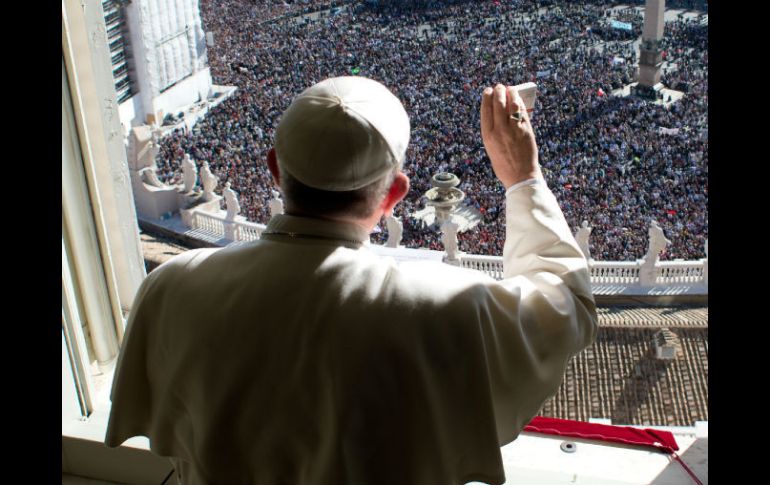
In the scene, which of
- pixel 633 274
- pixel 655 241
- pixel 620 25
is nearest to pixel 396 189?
pixel 655 241

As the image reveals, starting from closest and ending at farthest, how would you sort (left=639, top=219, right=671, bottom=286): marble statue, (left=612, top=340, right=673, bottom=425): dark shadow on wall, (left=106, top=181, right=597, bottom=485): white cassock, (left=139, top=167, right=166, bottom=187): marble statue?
(left=106, top=181, right=597, bottom=485): white cassock, (left=612, top=340, right=673, bottom=425): dark shadow on wall, (left=639, top=219, right=671, bottom=286): marble statue, (left=139, top=167, right=166, bottom=187): marble statue

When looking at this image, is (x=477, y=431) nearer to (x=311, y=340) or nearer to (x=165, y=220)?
(x=311, y=340)

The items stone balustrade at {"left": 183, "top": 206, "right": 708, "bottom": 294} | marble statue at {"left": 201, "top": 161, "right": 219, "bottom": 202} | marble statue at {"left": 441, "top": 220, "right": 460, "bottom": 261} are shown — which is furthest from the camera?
marble statue at {"left": 201, "top": 161, "right": 219, "bottom": 202}

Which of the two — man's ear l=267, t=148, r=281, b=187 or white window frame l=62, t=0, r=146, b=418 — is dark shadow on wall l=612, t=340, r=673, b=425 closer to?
white window frame l=62, t=0, r=146, b=418

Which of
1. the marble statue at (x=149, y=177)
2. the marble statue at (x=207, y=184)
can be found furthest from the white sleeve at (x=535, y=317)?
the marble statue at (x=149, y=177)

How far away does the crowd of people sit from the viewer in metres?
5.35

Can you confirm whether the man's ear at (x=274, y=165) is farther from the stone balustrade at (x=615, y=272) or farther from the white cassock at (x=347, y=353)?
the stone balustrade at (x=615, y=272)

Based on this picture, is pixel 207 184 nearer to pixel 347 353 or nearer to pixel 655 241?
pixel 655 241

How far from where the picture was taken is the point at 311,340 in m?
0.48

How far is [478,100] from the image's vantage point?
855 centimetres

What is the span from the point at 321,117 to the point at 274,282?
0.10 meters

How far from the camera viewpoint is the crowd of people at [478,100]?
535 cm

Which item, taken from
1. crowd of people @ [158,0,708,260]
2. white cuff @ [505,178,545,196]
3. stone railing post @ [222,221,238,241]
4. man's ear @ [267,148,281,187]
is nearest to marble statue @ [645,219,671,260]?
crowd of people @ [158,0,708,260]

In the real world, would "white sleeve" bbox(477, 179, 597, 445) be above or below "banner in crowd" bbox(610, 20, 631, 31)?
above
